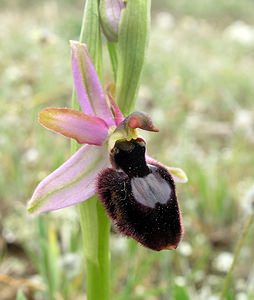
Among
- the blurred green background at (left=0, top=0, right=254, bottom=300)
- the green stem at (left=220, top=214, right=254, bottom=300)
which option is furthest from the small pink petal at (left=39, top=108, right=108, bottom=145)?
the green stem at (left=220, top=214, right=254, bottom=300)

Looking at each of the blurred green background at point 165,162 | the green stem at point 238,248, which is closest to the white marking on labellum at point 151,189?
the blurred green background at point 165,162

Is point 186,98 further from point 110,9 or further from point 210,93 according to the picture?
point 110,9

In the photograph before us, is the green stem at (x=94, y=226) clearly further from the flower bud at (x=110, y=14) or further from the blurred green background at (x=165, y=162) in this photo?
the blurred green background at (x=165, y=162)

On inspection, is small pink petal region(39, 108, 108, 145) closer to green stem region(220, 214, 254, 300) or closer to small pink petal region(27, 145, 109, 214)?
small pink petal region(27, 145, 109, 214)

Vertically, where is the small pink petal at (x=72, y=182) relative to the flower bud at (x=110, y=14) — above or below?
below

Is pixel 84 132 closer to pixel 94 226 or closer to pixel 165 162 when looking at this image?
pixel 94 226

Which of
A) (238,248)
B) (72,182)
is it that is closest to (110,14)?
(72,182)

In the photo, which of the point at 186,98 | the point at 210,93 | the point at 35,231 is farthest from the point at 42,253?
the point at 210,93
